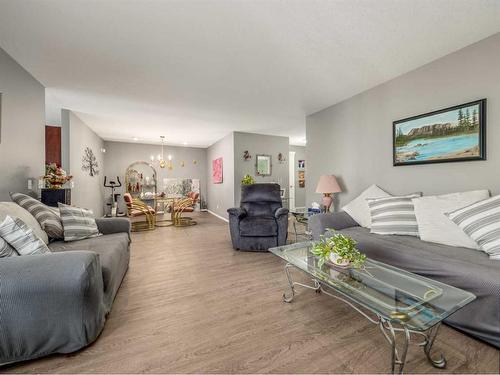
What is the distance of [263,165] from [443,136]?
410 centimetres

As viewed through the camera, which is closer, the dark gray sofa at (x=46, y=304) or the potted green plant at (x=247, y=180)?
the dark gray sofa at (x=46, y=304)

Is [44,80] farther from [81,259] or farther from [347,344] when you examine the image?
Result: [347,344]

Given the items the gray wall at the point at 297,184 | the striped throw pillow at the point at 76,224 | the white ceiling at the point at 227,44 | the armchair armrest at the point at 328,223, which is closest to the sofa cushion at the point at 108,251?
the striped throw pillow at the point at 76,224

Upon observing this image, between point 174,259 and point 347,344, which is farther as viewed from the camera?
point 174,259

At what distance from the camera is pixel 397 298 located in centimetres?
126

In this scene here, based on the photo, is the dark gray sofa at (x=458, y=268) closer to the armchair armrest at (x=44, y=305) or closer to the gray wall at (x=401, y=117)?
the gray wall at (x=401, y=117)

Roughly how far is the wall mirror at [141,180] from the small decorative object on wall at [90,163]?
1368mm

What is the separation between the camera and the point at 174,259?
2.93 meters

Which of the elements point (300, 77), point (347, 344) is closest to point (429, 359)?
point (347, 344)

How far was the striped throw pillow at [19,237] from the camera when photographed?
1.38 m

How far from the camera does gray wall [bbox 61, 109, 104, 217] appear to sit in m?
3.87

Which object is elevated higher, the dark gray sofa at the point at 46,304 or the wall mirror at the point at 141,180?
the wall mirror at the point at 141,180

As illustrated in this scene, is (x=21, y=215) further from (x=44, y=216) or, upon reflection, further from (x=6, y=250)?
(x=6, y=250)

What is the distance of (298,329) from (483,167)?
2.33 m
